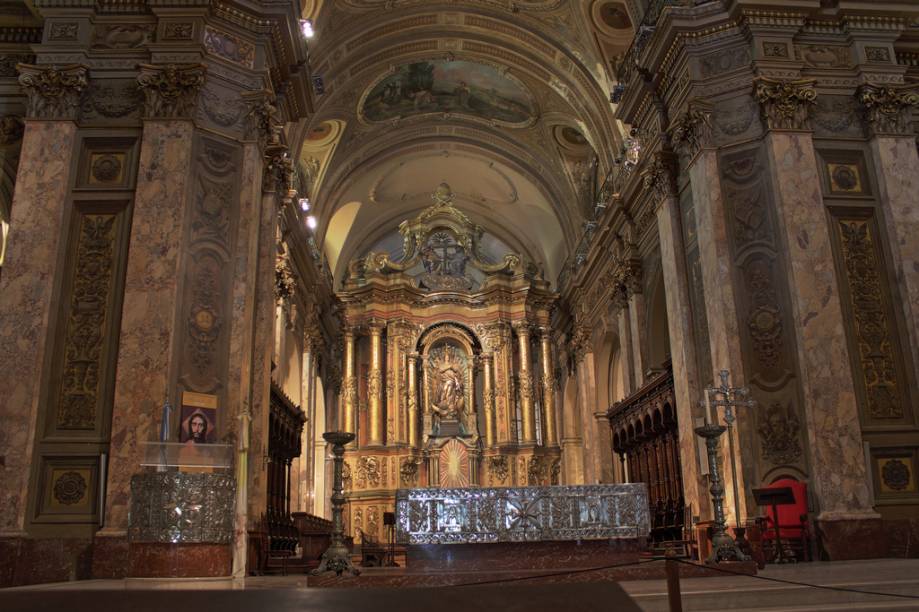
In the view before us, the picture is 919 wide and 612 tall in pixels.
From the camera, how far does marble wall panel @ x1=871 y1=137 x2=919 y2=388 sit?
31.4ft

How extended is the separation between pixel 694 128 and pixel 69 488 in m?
8.61

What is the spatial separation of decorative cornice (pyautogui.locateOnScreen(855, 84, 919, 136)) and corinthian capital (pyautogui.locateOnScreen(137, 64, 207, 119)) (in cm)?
833

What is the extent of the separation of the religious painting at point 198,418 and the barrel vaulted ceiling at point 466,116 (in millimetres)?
8347

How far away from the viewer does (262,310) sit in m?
10.3

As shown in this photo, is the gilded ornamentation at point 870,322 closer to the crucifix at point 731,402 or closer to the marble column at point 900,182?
the marble column at point 900,182

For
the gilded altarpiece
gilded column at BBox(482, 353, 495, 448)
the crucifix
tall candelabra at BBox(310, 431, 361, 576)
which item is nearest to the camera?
tall candelabra at BBox(310, 431, 361, 576)

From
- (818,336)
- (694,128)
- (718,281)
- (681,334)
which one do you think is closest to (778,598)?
(818,336)

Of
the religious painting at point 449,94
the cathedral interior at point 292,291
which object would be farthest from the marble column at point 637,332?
the religious painting at point 449,94

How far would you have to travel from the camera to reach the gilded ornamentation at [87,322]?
8.73 meters

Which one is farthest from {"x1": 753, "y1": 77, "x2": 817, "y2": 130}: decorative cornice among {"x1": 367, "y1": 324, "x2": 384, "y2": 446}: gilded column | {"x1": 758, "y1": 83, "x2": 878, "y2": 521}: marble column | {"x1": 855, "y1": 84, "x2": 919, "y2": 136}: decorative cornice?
{"x1": 367, "y1": 324, "x2": 384, "y2": 446}: gilded column

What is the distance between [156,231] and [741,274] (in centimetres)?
697

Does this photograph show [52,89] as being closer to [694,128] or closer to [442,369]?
[694,128]

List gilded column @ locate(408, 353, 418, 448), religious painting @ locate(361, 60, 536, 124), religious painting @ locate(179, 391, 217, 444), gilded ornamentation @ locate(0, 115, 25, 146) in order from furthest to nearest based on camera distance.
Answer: gilded column @ locate(408, 353, 418, 448)
religious painting @ locate(361, 60, 536, 124)
gilded ornamentation @ locate(0, 115, 25, 146)
religious painting @ locate(179, 391, 217, 444)

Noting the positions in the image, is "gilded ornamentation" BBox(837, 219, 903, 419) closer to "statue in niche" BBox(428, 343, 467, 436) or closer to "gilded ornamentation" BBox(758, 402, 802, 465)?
"gilded ornamentation" BBox(758, 402, 802, 465)
